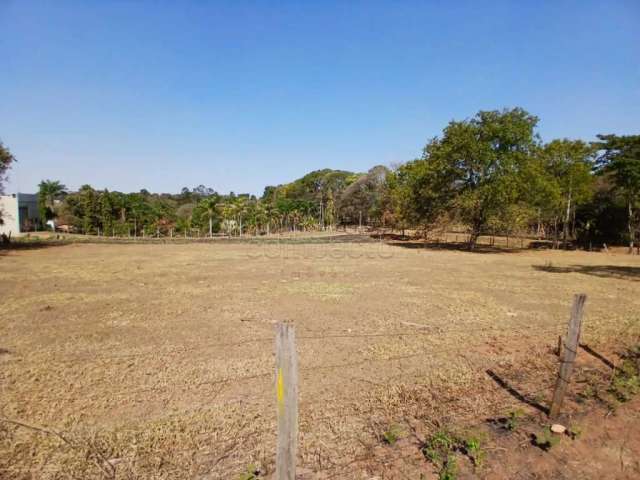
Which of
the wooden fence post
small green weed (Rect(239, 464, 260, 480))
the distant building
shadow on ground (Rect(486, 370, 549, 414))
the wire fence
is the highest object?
the distant building

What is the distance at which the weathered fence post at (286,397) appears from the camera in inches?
89.7

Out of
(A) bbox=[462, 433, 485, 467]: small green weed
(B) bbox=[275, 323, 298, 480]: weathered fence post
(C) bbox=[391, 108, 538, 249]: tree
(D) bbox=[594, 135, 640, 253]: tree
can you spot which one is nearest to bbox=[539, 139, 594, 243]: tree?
(D) bbox=[594, 135, 640, 253]: tree

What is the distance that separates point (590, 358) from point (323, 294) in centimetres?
603

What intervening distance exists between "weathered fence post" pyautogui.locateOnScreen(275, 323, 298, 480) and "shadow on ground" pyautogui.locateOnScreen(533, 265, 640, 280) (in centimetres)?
1628

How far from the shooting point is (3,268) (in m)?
14.0

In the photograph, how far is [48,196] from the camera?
173 ft

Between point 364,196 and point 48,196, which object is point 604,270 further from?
point 48,196

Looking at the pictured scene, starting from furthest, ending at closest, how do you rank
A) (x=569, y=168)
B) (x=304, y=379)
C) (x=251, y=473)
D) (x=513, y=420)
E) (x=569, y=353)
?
(x=569, y=168) < (x=304, y=379) < (x=569, y=353) < (x=513, y=420) < (x=251, y=473)

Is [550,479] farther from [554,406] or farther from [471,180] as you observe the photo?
[471,180]

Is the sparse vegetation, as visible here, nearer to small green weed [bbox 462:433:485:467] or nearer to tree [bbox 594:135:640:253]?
small green weed [bbox 462:433:485:467]

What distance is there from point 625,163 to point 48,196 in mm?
68115

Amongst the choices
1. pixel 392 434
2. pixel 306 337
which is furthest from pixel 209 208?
pixel 392 434

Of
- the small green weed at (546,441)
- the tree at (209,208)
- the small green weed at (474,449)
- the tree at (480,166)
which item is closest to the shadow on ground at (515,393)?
the small green weed at (546,441)

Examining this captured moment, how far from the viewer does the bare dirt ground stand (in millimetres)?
3000
